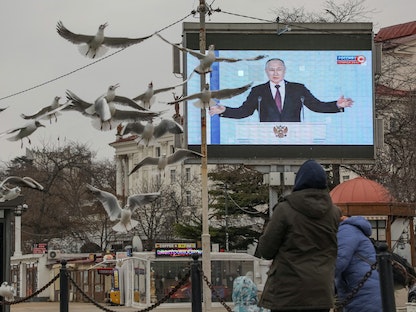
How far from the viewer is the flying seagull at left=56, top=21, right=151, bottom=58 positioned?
39.4ft

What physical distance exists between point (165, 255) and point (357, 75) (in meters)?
9.19

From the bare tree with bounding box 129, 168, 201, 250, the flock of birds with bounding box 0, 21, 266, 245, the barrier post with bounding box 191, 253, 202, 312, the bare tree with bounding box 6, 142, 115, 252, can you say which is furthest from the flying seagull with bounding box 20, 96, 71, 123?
the bare tree with bounding box 6, 142, 115, 252

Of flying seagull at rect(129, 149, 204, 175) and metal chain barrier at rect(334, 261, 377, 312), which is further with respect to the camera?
flying seagull at rect(129, 149, 204, 175)

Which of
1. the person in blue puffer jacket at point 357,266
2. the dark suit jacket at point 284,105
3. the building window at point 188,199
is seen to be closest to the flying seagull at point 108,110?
the person in blue puffer jacket at point 357,266

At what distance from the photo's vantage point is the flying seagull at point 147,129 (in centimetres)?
1210

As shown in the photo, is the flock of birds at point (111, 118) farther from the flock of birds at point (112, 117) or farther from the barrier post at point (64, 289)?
the barrier post at point (64, 289)

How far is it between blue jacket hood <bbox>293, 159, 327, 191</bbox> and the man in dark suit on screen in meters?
23.6

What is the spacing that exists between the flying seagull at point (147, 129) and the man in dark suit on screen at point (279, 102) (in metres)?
19.4

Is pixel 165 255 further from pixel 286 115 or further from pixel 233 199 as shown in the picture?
pixel 233 199

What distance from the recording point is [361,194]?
31.4 meters

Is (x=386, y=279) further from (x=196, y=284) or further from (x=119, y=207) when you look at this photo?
(x=119, y=207)

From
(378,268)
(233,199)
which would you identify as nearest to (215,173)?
(233,199)

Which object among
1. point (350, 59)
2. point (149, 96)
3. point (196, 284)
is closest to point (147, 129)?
point (149, 96)

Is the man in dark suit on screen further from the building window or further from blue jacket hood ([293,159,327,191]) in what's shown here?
the building window
